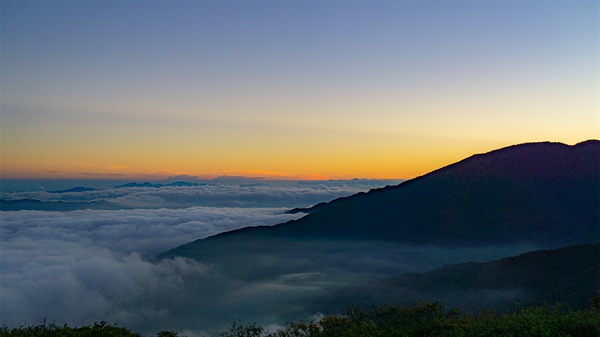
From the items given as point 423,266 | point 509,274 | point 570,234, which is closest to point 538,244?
point 570,234

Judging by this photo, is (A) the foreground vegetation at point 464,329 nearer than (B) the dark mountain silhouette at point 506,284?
Yes

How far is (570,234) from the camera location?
186000 mm

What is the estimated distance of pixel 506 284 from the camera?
367ft

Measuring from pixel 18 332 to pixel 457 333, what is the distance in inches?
941

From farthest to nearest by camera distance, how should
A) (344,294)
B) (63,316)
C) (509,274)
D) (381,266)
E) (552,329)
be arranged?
(381,266) < (63,316) < (344,294) < (509,274) < (552,329)

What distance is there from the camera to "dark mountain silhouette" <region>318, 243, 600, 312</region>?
300ft

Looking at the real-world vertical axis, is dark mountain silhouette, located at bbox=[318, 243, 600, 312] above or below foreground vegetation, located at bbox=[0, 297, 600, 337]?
below

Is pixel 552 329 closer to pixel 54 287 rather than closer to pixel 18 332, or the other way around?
pixel 18 332

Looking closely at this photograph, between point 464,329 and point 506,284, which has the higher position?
point 464,329

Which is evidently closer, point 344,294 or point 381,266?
point 344,294

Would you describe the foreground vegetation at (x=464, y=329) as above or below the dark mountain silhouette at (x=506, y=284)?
above

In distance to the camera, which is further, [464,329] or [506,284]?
[506,284]

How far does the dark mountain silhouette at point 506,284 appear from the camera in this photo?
9144cm

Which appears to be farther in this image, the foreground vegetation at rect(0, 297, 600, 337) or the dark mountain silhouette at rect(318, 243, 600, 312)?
the dark mountain silhouette at rect(318, 243, 600, 312)
